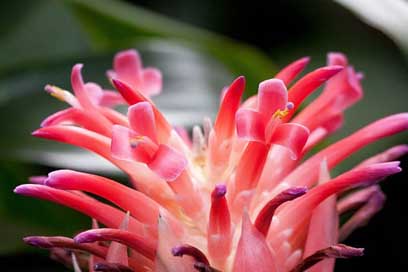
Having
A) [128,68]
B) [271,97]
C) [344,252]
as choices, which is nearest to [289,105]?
[271,97]

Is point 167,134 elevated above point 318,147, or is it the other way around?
point 318,147

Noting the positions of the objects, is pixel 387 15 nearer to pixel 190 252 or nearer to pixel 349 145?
pixel 349 145

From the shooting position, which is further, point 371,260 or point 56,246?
point 371,260

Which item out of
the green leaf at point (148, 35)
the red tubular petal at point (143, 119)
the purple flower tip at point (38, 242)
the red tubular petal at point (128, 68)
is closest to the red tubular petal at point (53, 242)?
the purple flower tip at point (38, 242)

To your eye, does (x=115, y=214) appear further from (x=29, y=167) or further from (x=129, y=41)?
(x=129, y=41)

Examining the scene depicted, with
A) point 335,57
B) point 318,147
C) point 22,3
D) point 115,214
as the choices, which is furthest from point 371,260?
point 22,3

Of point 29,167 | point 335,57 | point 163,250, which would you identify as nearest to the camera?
point 163,250
